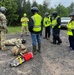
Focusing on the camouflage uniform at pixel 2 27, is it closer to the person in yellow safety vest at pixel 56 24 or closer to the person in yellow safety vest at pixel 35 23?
the person in yellow safety vest at pixel 35 23

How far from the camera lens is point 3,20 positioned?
9906 millimetres

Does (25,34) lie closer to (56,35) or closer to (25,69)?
(56,35)

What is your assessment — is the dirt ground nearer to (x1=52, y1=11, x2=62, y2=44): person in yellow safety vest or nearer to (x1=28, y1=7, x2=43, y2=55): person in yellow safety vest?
(x1=28, y1=7, x2=43, y2=55): person in yellow safety vest

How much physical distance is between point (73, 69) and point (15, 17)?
144ft

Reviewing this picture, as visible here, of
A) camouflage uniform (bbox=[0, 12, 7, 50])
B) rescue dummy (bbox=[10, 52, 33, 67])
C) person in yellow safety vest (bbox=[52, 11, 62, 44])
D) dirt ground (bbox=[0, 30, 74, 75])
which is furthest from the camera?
person in yellow safety vest (bbox=[52, 11, 62, 44])

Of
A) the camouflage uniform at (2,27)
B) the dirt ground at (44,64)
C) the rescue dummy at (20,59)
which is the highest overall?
the camouflage uniform at (2,27)

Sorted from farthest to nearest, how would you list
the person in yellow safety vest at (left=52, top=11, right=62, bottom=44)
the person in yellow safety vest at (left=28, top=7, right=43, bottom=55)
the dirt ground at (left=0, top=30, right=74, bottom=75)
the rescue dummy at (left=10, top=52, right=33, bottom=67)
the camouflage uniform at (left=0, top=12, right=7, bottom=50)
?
the person in yellow safety vest at (left=52, top=11, right=62, bottom=44), the camouflage uniform at (left=0, top=12, right=7, bottom=50), the person in yellow safety vest at (left=28, top=7, right=43, bottom=55), the rescue dummy at (left=10, top=52, right=33, bottom=67), the dirt ground at (left=0, top=30, right=74, bottom=75)

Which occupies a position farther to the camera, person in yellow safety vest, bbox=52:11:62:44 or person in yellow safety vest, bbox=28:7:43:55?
person in yellow safety vest, bbox=52:11:62:44

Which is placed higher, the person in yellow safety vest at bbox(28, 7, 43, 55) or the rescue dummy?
the person in yellow safety vest at bbox(28, 7, 43, 55)

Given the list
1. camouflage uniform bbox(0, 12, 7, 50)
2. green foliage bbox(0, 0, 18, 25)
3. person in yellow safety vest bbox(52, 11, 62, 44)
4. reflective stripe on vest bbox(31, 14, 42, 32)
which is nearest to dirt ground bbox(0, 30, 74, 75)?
camouflage uniform bbox(0, 12, 7, 50)

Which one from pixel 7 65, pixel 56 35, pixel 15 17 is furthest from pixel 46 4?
pixel 7 65

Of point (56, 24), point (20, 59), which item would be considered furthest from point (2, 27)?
point (56, 24)

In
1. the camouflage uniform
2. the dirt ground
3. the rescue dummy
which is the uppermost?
the camouflage uniform

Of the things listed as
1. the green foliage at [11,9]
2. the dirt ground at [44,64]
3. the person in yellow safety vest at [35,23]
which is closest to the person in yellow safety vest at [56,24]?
the dirt ground at [44,64]
